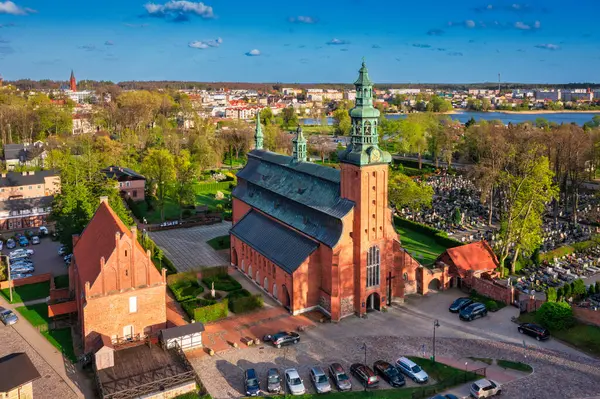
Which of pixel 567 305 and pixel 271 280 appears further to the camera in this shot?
pixel 271 280

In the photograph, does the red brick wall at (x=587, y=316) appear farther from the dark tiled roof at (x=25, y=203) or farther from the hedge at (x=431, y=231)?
the dark tiled roof at (x=25, y=203)

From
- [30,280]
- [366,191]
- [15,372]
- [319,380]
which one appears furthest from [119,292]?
[366,191]

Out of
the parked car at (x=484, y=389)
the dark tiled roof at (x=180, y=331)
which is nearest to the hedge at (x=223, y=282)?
the dark tiled roof at (x=180, y=331)

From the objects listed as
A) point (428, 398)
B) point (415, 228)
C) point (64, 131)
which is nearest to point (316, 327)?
point (428, 398)

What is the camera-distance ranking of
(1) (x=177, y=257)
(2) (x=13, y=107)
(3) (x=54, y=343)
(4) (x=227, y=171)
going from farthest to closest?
(2) (x=13, y=107) < (4) (x=227, y=171) < (1) (x=177, y=257) < (3) (x=54, y=343)

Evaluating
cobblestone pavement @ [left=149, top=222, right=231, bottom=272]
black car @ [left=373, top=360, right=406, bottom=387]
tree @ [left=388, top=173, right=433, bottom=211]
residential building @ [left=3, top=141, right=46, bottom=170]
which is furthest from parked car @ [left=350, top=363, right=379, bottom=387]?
residential building @ [left=3, top=141, right=46, bottom=170]

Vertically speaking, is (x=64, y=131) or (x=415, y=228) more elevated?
(x=64, y=131)

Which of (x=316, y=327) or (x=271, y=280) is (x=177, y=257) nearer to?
(x=271, y=280)
